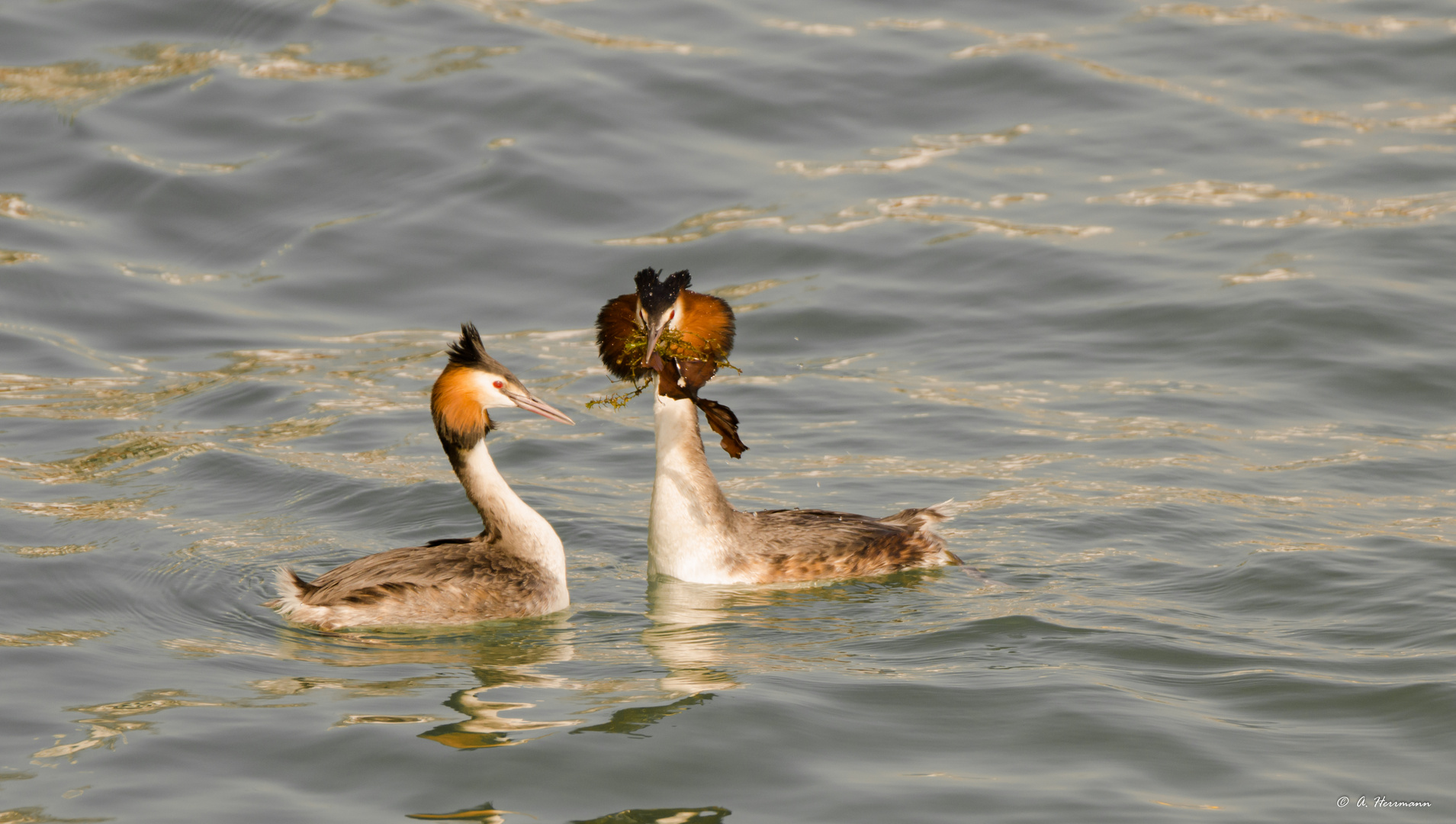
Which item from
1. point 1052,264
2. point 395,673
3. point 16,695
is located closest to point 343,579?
point 395,673

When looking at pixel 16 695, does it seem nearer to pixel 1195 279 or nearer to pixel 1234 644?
pixel 1234 644

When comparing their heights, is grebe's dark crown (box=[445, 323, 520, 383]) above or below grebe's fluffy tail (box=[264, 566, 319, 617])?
above

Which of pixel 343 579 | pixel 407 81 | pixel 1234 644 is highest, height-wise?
pixel 407 81

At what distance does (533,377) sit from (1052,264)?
509 cm

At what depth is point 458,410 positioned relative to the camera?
30.2 ft

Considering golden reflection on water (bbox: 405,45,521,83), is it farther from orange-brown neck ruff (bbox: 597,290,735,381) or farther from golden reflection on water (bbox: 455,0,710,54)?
orange-brown neck ruff (bbox: 597,290,735,381)

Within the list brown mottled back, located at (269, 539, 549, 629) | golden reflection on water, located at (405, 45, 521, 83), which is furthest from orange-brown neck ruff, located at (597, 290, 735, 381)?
golden reflection on water, located at (405, 45, 521, 83)

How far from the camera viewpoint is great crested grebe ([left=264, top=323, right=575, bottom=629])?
8.73 m

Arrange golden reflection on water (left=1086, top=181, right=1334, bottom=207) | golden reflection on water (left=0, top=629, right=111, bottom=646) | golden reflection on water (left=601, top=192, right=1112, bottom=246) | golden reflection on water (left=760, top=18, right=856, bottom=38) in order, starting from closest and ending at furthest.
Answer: golden reflection on water (left=0, top=629, right=111, bottom=646), golden reflection on water (left=601, top=192, right=1112, bottom=246), golden reflection on water (left=1086, top=181, right=1334, bottom=207), golden reflection on water (left=760, top=18, right=856, bottom=38)

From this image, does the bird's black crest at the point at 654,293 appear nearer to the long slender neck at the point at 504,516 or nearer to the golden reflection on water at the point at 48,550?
the long slender neck at the point at 504,516

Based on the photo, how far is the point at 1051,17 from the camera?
2206cm

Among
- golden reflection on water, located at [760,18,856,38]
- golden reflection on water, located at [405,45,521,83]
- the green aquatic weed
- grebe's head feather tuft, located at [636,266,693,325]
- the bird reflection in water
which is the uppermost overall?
golden reflection on water, located at [760,18,856,38]

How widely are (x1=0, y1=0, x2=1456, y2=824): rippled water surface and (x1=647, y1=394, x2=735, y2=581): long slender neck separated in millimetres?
208

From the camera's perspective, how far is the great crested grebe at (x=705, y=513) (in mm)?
9594
